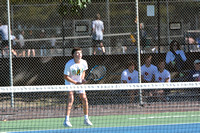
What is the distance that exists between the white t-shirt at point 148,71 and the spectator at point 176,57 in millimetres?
1103

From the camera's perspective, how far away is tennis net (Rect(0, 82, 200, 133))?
9413 mm

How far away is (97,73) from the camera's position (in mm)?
13883

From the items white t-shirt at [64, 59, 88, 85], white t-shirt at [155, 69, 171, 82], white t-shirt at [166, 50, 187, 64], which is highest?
white t-shirt at [166, 50, 187, 64]

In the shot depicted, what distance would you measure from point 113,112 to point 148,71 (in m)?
2.11

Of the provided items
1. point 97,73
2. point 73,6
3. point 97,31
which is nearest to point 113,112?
point 97,73

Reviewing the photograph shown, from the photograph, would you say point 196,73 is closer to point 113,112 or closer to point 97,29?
point 113,112

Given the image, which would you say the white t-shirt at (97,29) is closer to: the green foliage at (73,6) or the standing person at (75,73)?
the green foliage at (73,6)

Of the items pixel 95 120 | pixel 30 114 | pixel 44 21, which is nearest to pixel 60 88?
pixel 95 120

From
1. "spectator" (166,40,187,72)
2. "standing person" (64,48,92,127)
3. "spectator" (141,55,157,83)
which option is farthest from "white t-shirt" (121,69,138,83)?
"standing person" (64,48,92,127)

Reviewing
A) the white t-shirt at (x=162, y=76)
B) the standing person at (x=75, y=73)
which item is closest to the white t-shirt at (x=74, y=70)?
the standing person at (x=75, y=73)

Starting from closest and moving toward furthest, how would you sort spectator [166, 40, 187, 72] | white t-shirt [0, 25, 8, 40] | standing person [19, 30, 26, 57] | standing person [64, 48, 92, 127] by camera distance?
1. standing person [64, 48, 92, 127]
2. spectator [166, 40, 187, 72]
3. white t-shirt [0, 25, 8, 40]
4. standing person [19, 30, 26, 57]

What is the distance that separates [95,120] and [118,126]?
1.00m

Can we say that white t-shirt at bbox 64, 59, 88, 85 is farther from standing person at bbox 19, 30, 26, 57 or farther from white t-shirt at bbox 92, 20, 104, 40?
white t-shirt at bbox 92, 20, 104, 40

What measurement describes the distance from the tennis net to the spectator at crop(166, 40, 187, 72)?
0.70 metres
